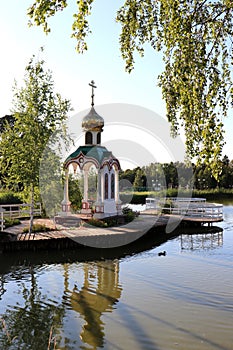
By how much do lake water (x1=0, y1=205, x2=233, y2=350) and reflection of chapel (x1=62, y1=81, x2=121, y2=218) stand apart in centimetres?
520

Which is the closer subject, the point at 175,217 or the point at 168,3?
the point at 168,3

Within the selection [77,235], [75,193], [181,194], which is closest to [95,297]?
[77,235]

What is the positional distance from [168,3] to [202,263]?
10379 millimetres

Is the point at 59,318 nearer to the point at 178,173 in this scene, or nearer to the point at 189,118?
the point at 189,118

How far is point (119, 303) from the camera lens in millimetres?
9062

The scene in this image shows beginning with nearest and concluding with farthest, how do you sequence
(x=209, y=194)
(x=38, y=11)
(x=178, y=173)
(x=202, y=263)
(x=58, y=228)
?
(x=38, y=11) → (x=202, y=263) → (x=58, y=228) → (x=209, y=194) → (x=178, y=173)

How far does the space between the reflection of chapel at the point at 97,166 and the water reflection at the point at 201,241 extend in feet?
13.6

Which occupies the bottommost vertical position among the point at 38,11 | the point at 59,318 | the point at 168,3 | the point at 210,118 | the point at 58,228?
the point at 59,318

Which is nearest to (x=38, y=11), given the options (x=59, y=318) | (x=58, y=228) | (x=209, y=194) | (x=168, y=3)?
(x=168, y=3)

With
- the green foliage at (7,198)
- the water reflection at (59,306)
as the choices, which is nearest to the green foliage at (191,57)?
the water reflection at (59,306)

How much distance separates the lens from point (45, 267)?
41.2ft

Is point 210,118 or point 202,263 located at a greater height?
point 210,118

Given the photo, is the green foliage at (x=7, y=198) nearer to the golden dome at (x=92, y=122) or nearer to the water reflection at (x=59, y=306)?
the golden dome at (x=92, y=122)

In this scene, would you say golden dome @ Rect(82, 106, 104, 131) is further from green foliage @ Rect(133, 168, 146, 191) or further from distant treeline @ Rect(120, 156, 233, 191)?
green foliage @ Rect(133, 168, 146, 191)
